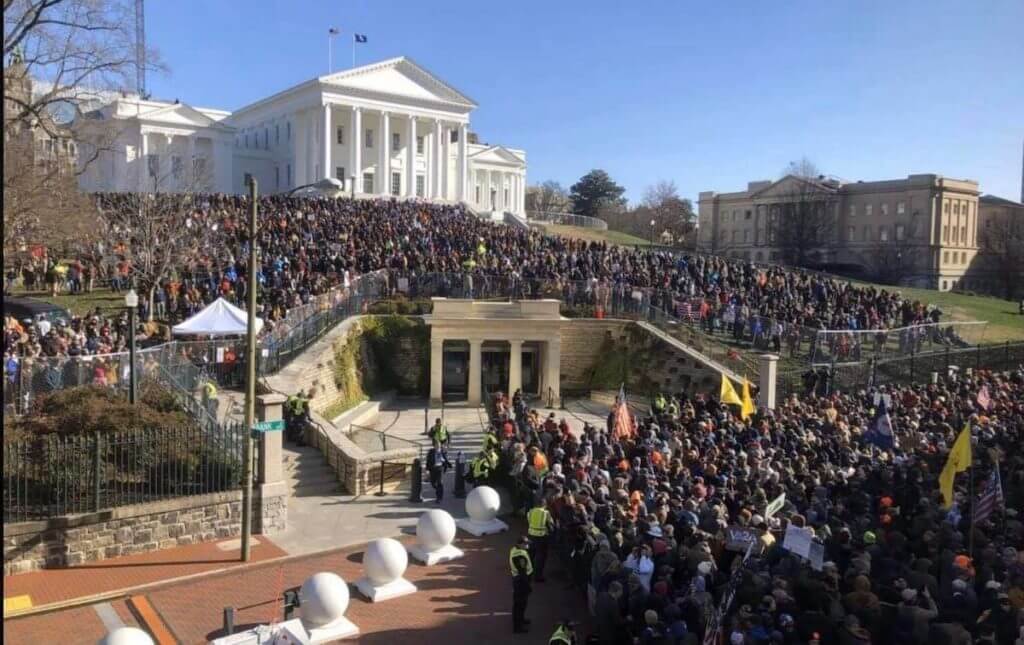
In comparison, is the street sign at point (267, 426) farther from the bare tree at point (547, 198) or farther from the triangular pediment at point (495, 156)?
the bare tree at point (547, 198)

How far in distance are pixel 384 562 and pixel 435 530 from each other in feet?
5.69

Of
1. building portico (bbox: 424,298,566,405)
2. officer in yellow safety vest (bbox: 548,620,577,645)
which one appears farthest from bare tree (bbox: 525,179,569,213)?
officer in yellow safety vest (bbox: 548,620,577,645)

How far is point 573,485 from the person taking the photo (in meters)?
14.5

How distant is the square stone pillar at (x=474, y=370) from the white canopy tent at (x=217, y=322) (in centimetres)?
1319

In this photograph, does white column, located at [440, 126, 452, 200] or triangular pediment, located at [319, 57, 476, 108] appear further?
white column, located at [440, 126, 452, 200]

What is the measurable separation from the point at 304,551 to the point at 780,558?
8271 millimetres

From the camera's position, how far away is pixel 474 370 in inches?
1314

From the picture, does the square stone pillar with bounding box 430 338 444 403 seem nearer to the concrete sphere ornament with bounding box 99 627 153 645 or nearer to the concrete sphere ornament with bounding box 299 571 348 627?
the concrete sphere ornament with bounding box 299 571 348 627

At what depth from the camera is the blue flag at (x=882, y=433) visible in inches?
732

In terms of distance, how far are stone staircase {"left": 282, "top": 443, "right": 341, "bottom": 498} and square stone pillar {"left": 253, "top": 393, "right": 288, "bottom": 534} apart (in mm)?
2370

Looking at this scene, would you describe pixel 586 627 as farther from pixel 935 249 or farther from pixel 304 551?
pixel 935 249

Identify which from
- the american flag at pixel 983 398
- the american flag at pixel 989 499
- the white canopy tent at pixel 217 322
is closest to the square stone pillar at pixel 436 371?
the white canopy tent at pixel 217 322

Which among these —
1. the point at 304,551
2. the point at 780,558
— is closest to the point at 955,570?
the point at 780,558

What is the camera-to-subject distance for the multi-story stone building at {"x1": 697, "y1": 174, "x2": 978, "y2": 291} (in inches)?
3364
